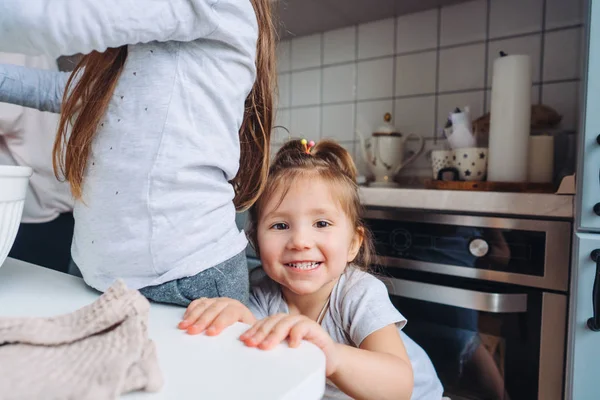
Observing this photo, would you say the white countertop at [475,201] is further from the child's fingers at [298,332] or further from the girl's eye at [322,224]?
the child's fingers at [298,332]

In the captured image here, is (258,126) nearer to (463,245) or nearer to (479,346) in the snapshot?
(463,245)

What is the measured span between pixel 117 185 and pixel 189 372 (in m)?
0.26

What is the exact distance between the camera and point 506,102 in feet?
3.65

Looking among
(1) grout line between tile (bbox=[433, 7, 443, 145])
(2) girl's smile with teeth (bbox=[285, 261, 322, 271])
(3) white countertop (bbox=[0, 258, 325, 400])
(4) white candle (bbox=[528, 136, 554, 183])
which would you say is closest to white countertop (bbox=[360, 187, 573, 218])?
(4) white candle (bbox=[528, 136, 554, 183])

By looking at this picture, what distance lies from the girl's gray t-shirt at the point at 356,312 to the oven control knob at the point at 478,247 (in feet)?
0.98

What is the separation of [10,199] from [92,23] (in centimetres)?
22

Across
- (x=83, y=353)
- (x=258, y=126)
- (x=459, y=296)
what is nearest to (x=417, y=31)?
(x=459, y=296)

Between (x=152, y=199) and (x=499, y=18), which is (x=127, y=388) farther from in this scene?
(x=499, y=18)

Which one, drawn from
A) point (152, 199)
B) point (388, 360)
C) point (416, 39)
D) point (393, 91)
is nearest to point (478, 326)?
point (388, 360)

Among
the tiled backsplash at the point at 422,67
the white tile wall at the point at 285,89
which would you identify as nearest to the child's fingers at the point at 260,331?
the tiled backsplash at the point at 422,67

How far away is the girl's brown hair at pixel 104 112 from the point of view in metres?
0.51

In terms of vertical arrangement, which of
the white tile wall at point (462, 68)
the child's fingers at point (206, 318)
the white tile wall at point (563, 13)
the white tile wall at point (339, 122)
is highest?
the white tile wall at point (563, 13)

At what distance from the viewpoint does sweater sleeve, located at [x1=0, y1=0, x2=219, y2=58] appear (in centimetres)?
39

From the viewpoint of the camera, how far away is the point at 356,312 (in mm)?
A: 710
